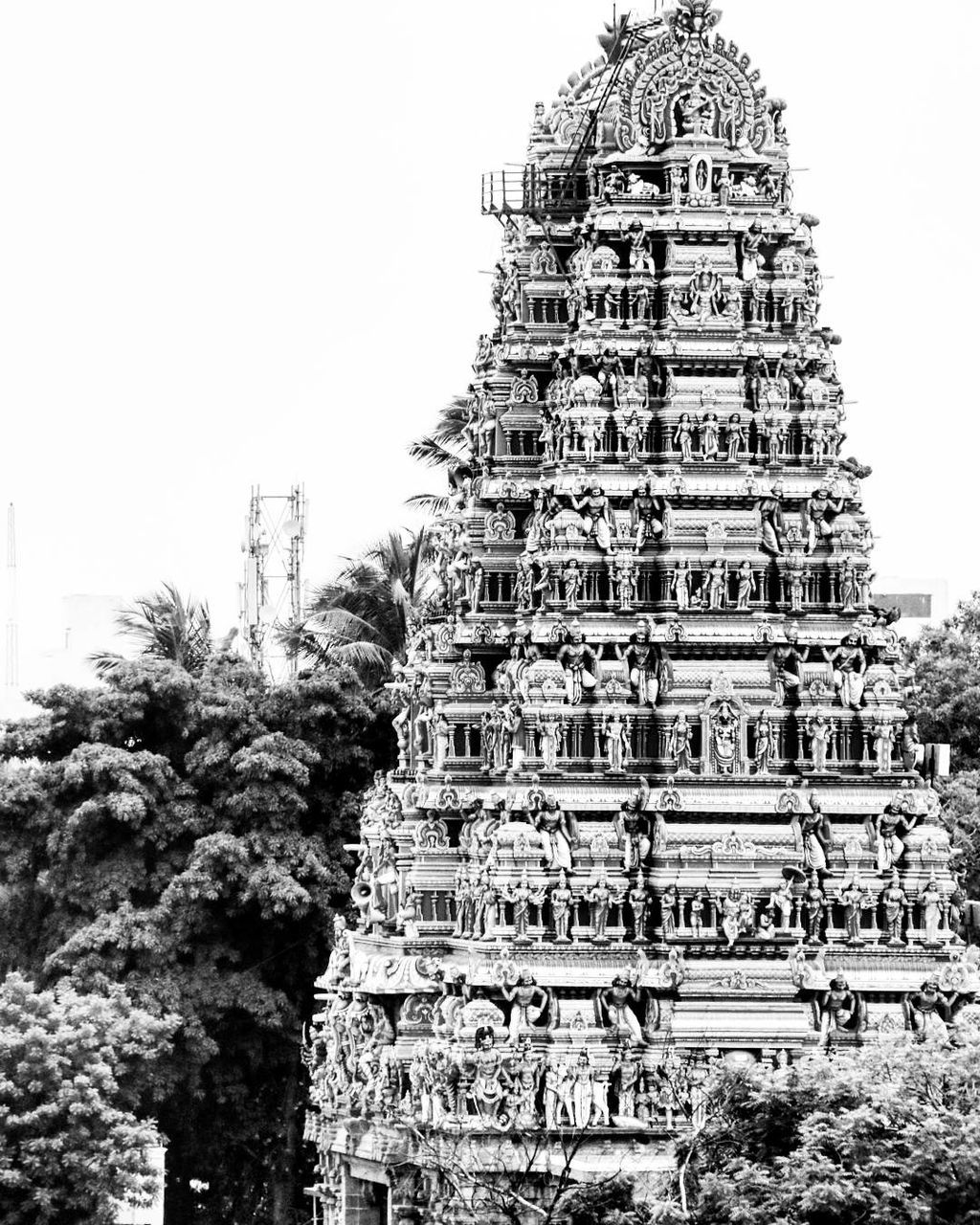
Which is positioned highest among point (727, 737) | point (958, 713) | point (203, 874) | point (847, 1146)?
point (958, 713)

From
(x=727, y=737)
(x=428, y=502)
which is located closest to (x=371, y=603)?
(x=428, y=502)

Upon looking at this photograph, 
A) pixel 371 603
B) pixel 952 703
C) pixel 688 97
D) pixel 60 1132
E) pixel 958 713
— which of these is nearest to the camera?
pixel 688 97

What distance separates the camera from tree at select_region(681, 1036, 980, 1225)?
5638cm

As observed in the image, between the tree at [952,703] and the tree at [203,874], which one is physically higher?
the tree at [952,703]

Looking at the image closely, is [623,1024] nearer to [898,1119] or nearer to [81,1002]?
[898,1119]

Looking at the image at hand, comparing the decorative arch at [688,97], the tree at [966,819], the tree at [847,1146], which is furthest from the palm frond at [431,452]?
the tree at [847,1146]

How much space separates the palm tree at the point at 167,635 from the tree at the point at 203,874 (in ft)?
22.2

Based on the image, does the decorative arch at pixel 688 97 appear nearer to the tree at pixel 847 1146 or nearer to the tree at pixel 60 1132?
the tree at pixel 847 1146

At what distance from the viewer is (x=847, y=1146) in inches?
2244

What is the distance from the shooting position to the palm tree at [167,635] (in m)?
89.9

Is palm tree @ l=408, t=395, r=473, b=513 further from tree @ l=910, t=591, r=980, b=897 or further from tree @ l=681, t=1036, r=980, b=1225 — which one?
tree @ l=681, t=1036, r=980, b=1225

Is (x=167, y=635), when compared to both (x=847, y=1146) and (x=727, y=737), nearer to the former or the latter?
(x=727, y=737)

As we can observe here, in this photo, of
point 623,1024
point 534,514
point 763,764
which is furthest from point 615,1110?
point 534,514

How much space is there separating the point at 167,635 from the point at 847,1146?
3593 cm
